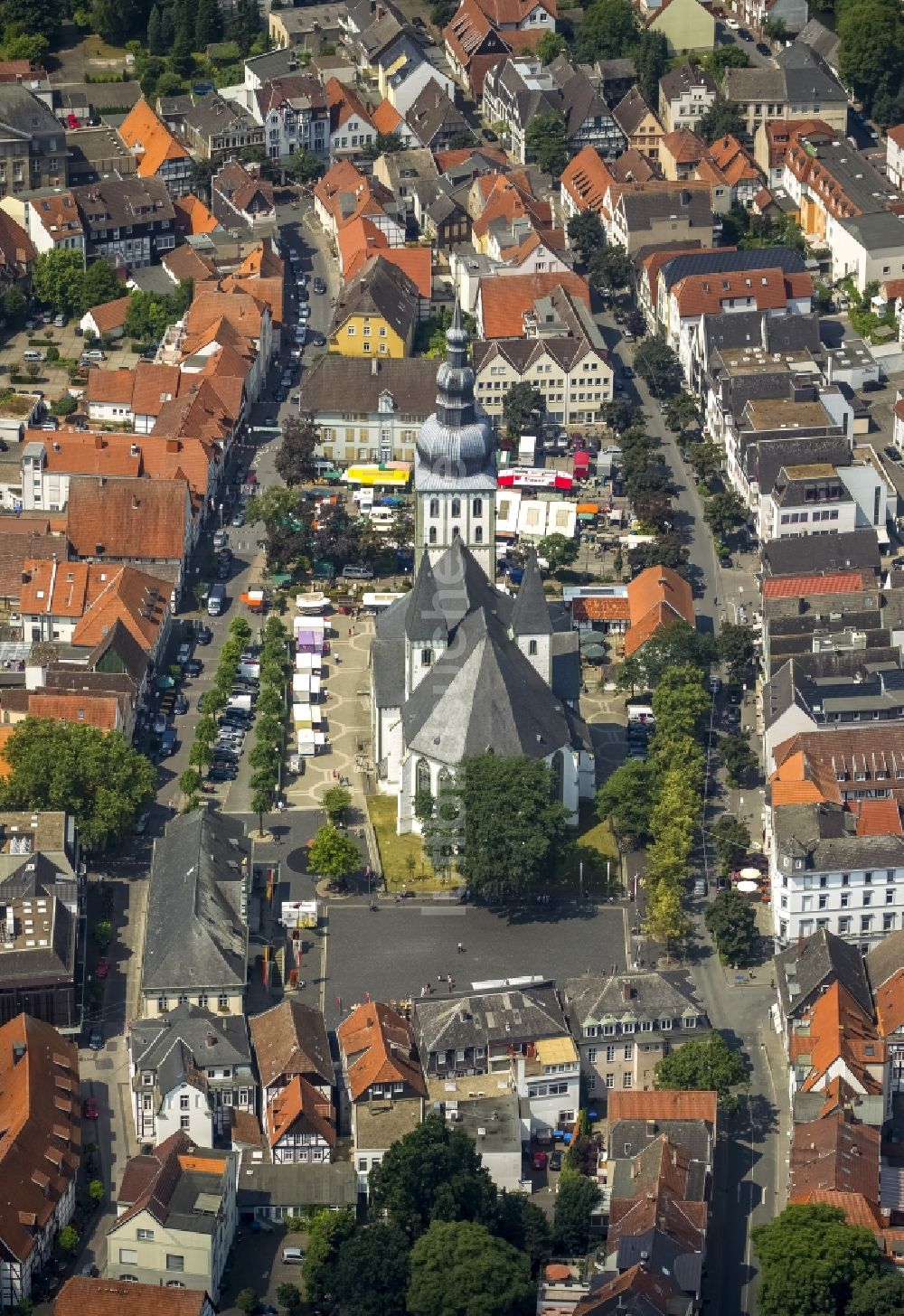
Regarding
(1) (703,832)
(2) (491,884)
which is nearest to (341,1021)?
(2) (491,884)

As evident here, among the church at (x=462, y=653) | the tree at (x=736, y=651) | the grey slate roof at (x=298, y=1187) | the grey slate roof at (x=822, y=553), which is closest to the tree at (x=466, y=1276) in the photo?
the grey slate roof at (x=298, y=1187)

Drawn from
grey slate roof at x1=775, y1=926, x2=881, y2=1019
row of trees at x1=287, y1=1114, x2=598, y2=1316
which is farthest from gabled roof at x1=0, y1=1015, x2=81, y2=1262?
grey slate roof at x1=775, y1=926, x2=881, y2=1019

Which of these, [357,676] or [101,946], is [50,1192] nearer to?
[101,946]

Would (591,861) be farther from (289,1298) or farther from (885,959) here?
(289,1298)

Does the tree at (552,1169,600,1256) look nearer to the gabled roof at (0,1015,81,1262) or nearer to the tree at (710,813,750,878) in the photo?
the gabled roof at (0,1015,81,1262)

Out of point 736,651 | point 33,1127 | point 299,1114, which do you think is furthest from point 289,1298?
point 736,651

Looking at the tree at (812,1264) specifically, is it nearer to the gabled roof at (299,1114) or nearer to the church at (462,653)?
the gabled roof at (299,1114)
